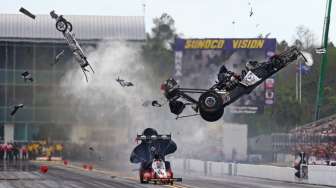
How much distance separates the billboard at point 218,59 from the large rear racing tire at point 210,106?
32.6m

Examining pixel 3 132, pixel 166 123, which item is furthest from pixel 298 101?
pixel 3 132

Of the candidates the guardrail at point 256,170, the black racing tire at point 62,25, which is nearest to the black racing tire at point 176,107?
the black racing tire at point 62,25

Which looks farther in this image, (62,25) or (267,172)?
(267,172)

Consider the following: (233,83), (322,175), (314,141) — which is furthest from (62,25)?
(314,141)

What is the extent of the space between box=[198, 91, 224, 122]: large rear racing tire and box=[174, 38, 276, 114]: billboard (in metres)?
32.6

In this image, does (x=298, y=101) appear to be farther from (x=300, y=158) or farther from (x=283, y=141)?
(x=300, y=158)

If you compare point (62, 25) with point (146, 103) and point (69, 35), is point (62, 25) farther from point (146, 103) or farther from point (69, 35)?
point (146, 103)

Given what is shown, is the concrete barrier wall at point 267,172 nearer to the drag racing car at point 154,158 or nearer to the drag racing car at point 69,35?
the drag racing car at point 154,158

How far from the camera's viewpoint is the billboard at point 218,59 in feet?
197

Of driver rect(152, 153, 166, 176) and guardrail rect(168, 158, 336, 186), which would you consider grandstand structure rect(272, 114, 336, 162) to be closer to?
guardrail rect(168, 158, 336, 186)

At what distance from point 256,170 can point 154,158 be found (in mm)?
13270

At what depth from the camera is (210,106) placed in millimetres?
27047

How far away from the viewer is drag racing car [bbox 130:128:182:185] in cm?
3453

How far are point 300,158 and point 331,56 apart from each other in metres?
72.9
